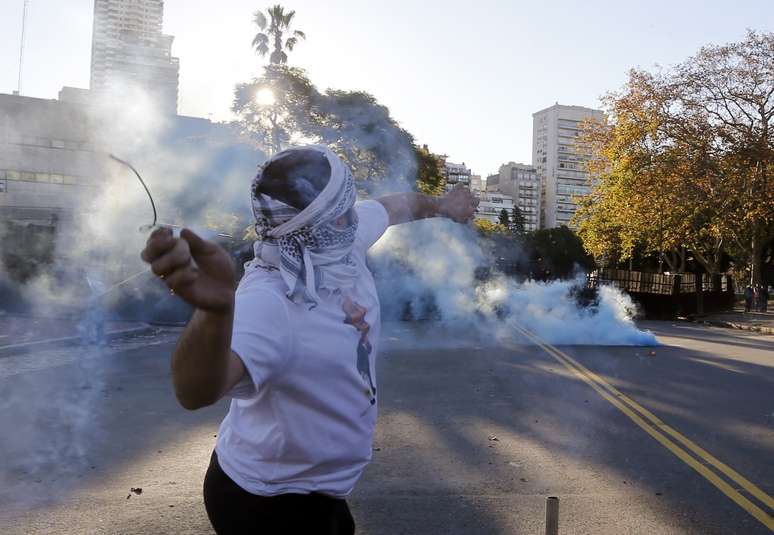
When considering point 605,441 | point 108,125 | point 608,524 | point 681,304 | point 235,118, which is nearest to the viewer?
point 608,524

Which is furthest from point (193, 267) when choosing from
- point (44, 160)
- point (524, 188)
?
point (524, 188)

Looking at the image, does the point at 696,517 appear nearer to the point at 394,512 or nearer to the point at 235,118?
the point at 394,512

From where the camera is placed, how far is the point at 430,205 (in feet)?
10.3

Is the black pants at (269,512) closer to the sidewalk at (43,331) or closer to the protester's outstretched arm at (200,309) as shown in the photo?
the protester's outstretched arm at (200,309)

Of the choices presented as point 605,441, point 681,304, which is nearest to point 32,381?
point 605,441

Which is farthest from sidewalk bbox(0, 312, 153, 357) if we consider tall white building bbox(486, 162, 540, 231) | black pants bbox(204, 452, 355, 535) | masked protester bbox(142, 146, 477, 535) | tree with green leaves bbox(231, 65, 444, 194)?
tall white building bbox(486, 162, 540, 231)

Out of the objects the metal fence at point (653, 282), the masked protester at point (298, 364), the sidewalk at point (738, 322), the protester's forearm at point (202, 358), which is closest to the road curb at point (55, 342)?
the masked protester at point (298, 364)

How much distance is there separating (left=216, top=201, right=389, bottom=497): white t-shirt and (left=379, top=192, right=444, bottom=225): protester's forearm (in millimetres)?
968

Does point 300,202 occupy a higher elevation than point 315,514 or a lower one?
higher

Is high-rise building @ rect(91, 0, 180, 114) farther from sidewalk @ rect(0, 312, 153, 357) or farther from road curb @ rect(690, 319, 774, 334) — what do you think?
sidewalk @ rect(0, 312, 153, 357)

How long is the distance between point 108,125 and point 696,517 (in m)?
14.2

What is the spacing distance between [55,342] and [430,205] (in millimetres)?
11414

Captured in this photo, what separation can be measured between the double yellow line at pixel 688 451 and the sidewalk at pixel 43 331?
8.73m

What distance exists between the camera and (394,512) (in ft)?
15.1
